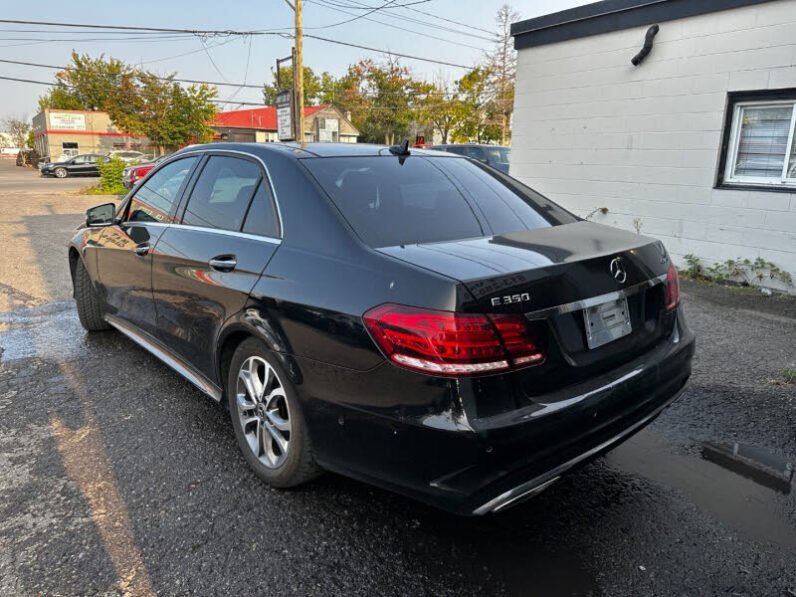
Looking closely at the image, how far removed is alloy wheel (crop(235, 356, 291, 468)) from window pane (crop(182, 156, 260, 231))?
2.56 feet

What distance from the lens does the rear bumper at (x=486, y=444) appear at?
1955 millimetres

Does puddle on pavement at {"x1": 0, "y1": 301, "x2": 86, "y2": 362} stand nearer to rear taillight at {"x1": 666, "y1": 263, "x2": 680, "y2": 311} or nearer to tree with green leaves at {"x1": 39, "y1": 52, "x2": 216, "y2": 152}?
rear taillight at {"x1": 666, "y1": 263, "x2": 680, "y2": 311}

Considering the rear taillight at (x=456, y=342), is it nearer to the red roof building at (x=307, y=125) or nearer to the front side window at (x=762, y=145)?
the front side window at (x=762, y=145)

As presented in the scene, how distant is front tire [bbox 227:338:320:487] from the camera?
2.53m

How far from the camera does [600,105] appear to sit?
27.1 ft

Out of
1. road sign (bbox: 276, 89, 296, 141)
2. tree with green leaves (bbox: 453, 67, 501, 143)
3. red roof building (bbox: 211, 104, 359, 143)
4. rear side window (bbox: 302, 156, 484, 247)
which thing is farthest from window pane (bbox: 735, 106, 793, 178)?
red roof building (bbox: 211, 104, 359, 143)

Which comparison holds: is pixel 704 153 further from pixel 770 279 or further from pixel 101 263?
pixel 101 263

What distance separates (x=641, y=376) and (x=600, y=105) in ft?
22.6

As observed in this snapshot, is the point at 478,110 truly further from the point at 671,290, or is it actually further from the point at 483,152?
the point at 671,290

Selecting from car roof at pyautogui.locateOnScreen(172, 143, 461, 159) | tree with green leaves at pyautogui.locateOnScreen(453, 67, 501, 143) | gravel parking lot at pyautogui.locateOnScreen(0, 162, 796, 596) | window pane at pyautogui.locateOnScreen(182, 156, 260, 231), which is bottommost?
gravel parking lot at pyautogui.locateOnScreen(0, 162, 796, 596)

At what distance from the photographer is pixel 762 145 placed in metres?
6.82

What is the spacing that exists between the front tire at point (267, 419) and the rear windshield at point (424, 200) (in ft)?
2.57

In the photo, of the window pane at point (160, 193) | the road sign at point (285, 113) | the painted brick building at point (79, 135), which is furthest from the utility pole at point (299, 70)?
the painted brick building at point (79, 135)

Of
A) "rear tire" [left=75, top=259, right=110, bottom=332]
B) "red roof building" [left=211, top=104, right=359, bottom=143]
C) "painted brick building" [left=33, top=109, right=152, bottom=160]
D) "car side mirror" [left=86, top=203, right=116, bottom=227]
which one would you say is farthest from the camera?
"red roof building" [left=211, top=104, right=359, bottom=143]
